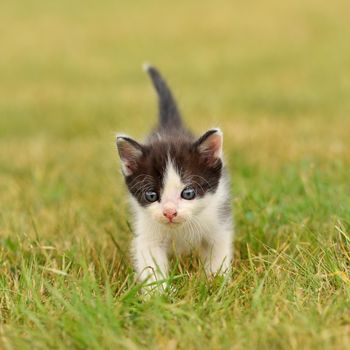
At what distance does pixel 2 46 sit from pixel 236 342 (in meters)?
17.3

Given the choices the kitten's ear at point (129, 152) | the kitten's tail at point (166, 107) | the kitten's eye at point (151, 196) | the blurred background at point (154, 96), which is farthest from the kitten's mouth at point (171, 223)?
the kitten's tail at point (166, 107)

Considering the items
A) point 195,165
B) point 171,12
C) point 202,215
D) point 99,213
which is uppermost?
point 171,12

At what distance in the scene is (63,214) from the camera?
→ 525cm

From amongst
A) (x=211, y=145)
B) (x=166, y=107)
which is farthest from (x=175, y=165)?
(x=166, y=107)

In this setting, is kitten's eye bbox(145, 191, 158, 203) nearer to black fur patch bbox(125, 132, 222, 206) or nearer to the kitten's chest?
black fur patch bbox(125, 132, 222, 206)

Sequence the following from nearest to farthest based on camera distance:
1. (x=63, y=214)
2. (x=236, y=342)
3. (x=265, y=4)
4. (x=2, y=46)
→ 1. (x=236, y=342)
2. (x=63, y=214)
3. (x=2, y=46)
4. (x=265, y=4)

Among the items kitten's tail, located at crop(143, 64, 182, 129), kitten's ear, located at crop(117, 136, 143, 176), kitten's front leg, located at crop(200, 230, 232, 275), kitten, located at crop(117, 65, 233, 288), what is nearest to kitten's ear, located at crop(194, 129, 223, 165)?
kitten, located at crop(117, 65, 233, 288)

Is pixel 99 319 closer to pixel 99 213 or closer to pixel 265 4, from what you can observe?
pixel 99 213

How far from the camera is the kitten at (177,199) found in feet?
12.1

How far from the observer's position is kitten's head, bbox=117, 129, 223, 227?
144 inches

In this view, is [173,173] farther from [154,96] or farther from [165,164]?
[154,96]

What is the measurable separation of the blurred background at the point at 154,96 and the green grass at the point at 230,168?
0.04m

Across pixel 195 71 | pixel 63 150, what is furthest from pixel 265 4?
pixel 63 150

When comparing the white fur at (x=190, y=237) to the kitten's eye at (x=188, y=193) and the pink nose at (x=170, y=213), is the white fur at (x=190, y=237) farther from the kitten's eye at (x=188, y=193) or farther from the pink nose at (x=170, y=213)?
the pink nose at (x=170, y=213)
